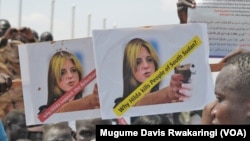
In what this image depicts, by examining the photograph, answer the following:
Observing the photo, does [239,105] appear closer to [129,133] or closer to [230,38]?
[129,133]

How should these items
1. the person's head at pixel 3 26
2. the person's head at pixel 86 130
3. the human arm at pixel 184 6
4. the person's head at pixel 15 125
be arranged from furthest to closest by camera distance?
the person's head at pixel 3 26, the person's head at pixel 15 125, the person's head at pixel 86 130, the human arm at pixel 184 6

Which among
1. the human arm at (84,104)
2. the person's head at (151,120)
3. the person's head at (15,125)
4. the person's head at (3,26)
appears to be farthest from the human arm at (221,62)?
the person's head at (3,26)

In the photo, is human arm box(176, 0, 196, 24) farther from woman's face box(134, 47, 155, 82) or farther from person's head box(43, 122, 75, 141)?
person's head box(43, 122, 75, 141)

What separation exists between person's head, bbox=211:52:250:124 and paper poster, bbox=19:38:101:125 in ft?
6.37

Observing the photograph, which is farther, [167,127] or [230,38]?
[230,38]

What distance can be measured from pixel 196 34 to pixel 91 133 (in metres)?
1.26

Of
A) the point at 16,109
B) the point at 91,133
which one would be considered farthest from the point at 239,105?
the point at 16,109

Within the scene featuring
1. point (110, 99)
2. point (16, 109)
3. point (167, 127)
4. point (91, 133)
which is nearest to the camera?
point (167, 127)

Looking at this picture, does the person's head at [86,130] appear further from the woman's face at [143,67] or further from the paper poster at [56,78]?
the woman's face at [143,67]

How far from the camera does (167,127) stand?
2125 millimetres

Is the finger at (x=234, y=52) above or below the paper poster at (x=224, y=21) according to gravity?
below

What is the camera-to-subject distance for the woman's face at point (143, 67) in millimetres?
4023

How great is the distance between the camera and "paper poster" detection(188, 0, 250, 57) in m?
4.11

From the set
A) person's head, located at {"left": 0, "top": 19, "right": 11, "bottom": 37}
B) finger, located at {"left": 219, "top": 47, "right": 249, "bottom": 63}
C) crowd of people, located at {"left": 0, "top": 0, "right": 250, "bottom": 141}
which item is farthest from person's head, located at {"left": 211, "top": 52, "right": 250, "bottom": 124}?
person's head, located at {"left": 0, "top": 19, "right": 11, "bottom": 37}
